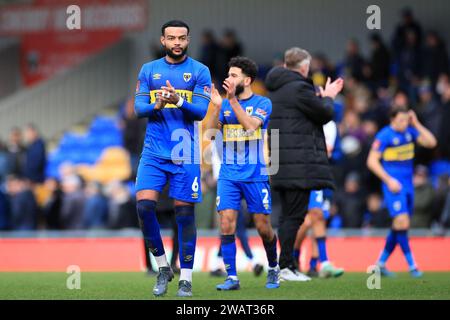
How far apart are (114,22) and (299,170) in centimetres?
1760

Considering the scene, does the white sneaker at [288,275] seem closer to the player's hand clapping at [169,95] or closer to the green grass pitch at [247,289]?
the green grass pitch at [247,289]

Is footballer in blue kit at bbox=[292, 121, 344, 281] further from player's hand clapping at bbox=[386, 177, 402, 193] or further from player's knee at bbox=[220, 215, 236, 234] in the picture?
player's knee at bbox=[220, 215, 236, 234]

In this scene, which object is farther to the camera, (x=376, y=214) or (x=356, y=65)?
(x=356, y=65)

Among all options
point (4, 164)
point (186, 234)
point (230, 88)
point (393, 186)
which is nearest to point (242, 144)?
point (230, 88)

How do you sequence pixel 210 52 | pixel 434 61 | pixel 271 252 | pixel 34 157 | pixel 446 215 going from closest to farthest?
pixel 271 252 → pixel 446 215 → pixel 434 61 → pixel 34 157 → pixel 210 52

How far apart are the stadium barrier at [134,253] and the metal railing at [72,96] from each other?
31.0 feet

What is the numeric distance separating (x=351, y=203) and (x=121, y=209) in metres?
4.68

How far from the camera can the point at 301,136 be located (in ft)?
35.5

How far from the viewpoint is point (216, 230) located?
16500 mm

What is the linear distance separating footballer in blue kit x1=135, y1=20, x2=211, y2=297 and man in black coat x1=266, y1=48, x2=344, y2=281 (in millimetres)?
1887

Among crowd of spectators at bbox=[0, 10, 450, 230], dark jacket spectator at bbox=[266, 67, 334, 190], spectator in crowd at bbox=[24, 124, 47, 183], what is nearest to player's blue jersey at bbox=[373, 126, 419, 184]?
dark jacket spectator at bbox=[266, 67, 334, 190]

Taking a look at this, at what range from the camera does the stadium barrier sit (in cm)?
1499

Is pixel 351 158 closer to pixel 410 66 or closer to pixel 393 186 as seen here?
pixel 410 66
